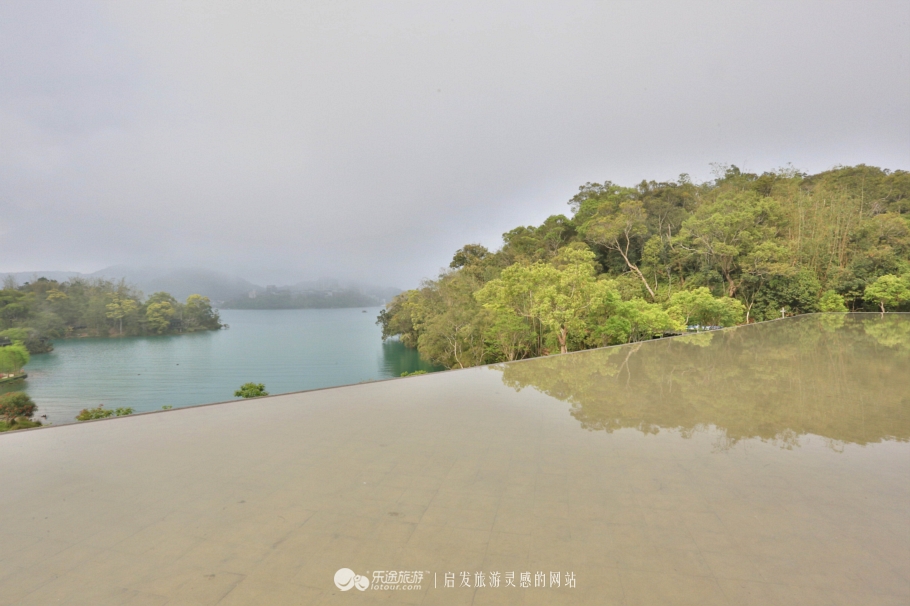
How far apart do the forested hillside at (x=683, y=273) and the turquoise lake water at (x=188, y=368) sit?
6.24m

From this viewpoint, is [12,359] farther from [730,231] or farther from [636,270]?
[730,231]

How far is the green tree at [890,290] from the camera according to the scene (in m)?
11.1

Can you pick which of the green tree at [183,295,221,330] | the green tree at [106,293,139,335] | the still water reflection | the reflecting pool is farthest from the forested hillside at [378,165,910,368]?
the green tree at [183,295,221,330]

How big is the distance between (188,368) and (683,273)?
78.7ft

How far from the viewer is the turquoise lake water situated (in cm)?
1606

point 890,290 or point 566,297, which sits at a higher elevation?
point 566,297

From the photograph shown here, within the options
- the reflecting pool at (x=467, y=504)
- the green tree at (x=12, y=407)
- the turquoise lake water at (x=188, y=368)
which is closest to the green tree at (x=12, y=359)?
the turquoise lake water at (x=188, y=368)

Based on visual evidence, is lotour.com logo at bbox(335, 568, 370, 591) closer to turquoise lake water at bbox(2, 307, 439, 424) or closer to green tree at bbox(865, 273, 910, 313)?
turquoise lake water at bbox(2, 307, 439, 424)

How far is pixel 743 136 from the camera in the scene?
681 inches

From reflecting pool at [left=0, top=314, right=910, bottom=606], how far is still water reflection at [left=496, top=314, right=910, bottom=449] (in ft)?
0.14

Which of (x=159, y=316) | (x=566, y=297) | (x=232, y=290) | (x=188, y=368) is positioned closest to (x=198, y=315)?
(x=159, y=316)

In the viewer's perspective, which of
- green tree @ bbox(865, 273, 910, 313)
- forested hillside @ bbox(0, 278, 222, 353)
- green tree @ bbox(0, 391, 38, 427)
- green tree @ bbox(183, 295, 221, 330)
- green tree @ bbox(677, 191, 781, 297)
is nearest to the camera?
green tree @ bbox(0, 391, 38, 427)

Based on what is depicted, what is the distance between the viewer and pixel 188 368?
21328mm

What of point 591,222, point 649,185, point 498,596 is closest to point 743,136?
point 649,185
